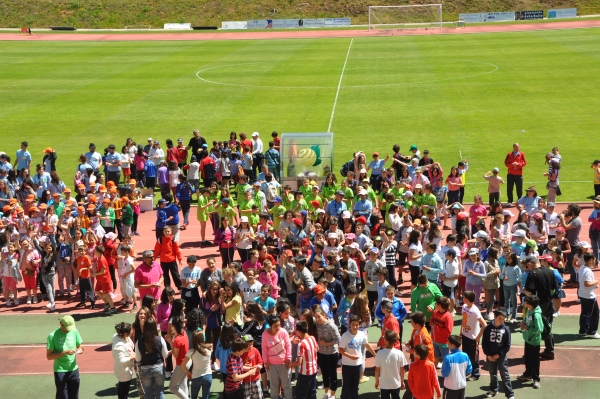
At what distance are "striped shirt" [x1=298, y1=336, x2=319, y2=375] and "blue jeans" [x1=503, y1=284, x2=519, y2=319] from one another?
15.9ft

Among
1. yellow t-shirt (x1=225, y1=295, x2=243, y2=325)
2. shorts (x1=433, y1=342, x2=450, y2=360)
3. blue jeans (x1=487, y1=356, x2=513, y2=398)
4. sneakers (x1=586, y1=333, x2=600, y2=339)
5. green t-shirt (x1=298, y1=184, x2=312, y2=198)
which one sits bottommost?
sneakers (x1=586, y1=333, x2=600, y2=339)

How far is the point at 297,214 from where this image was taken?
717 inches

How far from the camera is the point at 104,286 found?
1628 cm

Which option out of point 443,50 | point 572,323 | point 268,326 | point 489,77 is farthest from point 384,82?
point 268,326

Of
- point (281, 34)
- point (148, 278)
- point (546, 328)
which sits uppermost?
point (281, 34)

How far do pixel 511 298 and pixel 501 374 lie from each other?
2.98m

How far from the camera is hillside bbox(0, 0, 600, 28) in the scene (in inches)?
3206

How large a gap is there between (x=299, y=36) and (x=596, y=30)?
24.1 m

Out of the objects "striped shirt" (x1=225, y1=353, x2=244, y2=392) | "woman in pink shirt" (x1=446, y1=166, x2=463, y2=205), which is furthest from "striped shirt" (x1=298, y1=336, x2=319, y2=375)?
"woman in pink shirt" (x1=446, y1=166, x2=463, y2=205)

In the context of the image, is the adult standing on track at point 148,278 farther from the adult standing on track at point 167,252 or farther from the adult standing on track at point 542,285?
the adult standing on track at point 542,285

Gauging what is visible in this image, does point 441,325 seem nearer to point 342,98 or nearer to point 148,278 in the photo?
point 148,278

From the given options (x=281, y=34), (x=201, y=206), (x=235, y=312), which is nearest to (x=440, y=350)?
(x=235, y=312)

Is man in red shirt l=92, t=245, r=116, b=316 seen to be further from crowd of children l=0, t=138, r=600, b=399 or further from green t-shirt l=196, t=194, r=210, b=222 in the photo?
green t-shirt l=196, t=194, r=210, b=222

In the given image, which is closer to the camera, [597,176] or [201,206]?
[201,206]
